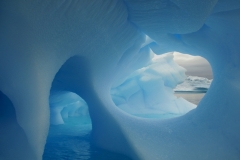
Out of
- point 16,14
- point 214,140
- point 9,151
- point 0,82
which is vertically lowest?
point 9,151

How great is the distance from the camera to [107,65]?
12.4 ft

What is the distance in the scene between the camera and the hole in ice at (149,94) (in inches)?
331

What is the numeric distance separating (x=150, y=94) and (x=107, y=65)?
16.7 feet

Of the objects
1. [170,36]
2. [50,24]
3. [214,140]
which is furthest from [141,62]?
[50,24]

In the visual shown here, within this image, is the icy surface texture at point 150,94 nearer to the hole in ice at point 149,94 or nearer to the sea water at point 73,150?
the hole in ice at point 149,94

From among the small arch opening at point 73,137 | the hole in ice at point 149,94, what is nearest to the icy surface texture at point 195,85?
the hole in ice at point 149,94

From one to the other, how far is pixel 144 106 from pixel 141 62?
3.22 metres

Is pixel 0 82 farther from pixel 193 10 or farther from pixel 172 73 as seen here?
pixel 172 73

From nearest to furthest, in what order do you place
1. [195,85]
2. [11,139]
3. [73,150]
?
[11,139] < [73,150] < [195,85]

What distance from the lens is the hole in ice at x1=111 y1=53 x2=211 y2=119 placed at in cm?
840

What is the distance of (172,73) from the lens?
8.88 meters

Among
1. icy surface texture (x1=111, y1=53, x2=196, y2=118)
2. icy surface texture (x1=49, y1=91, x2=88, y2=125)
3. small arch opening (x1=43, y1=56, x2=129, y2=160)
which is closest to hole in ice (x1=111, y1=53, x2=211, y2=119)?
icy surface texture (x1=111, y1=53, x2=196, y2=118)

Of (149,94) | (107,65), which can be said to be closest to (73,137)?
(107,65)

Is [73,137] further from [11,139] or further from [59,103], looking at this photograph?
[11,139]
